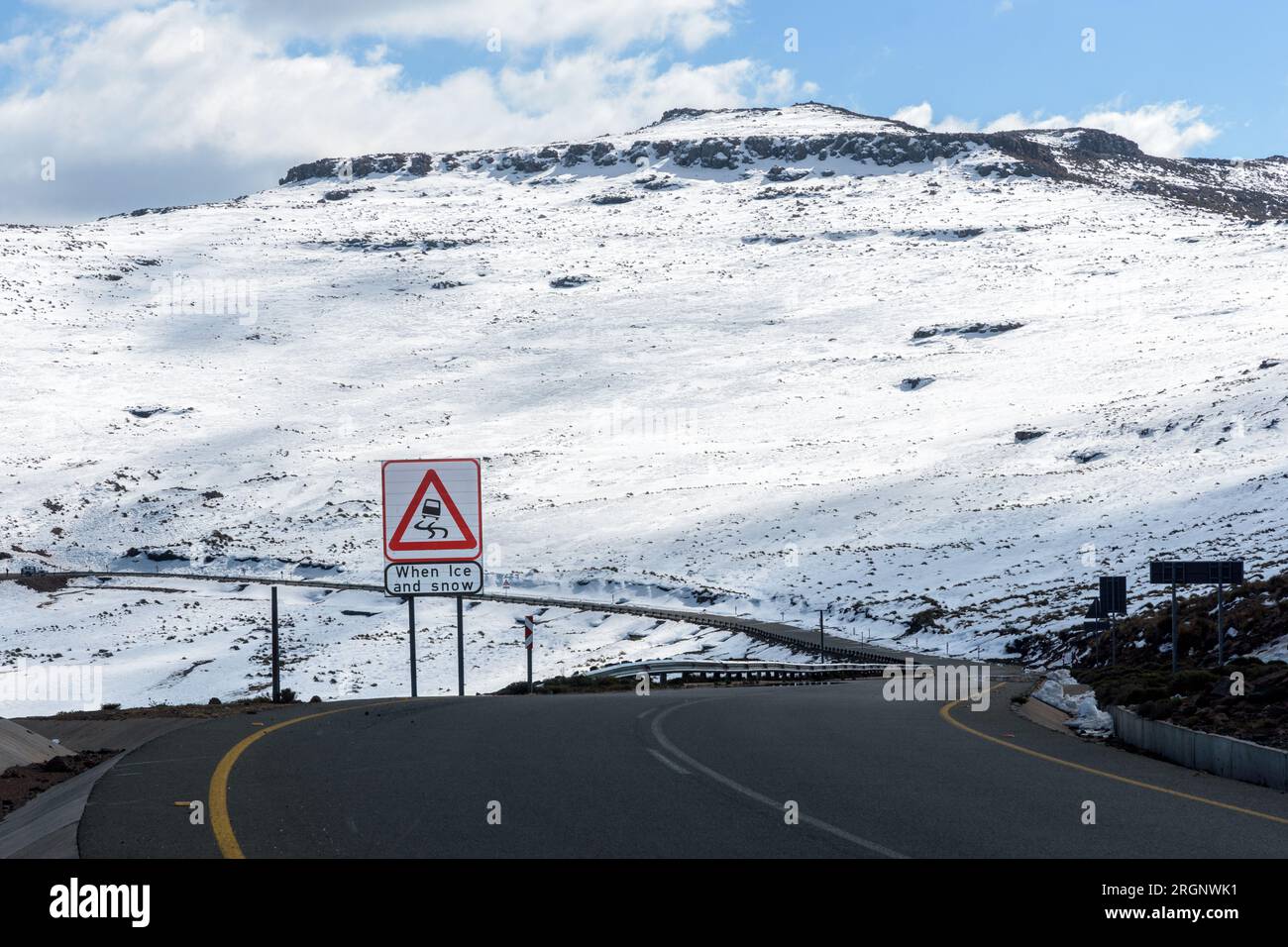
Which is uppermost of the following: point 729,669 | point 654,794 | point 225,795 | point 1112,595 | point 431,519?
point 431,519

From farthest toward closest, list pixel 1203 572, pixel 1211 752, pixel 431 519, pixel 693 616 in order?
pixel 693 616 → pixel 1203 572 → pixel 431 519 → pixel 1211 752

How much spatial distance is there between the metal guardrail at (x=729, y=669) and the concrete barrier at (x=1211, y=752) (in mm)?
21358

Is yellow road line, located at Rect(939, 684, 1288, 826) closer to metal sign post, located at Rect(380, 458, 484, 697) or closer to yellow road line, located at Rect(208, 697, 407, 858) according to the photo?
yellow road line, located at Rect(208, 697, 407, 858)

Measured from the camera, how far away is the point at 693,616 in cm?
5859

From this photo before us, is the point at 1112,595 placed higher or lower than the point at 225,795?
lower

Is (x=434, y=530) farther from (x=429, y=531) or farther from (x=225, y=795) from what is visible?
(x=225, y=795)

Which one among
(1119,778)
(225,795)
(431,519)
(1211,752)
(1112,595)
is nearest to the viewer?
(225,795)

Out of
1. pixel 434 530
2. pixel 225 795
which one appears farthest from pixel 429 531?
pixel 225 795

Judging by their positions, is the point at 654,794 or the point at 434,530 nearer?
the point at 654,794

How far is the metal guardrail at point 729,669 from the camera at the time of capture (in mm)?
34969

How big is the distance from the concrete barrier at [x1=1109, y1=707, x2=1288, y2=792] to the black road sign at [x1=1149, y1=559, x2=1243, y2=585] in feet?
25.0

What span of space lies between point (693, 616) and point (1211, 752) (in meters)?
47.5

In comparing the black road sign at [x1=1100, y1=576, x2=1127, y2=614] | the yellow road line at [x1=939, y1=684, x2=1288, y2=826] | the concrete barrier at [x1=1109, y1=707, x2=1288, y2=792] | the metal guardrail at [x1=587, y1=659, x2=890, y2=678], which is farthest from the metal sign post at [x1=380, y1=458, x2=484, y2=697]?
the black road sign at [x1=1100, y1=576, x2=1127, y2=614]
